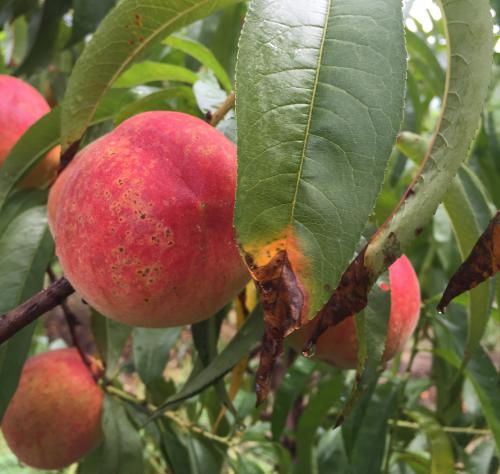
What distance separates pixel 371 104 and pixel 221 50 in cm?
70

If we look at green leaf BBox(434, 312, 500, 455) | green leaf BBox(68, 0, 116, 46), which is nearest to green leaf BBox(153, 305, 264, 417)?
green leaf BBox(434, 312, 500, 455)

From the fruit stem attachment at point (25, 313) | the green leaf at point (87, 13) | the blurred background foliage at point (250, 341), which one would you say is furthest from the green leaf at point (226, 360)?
the green leaf at point (87, 13)

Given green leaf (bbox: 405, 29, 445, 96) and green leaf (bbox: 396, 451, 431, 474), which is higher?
green leaf (bbox: 405, 29, 445, 96)

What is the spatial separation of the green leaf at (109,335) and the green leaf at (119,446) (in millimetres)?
79

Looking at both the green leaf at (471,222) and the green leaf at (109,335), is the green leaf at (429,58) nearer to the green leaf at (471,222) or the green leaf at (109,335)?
the green leaf at (471,222)

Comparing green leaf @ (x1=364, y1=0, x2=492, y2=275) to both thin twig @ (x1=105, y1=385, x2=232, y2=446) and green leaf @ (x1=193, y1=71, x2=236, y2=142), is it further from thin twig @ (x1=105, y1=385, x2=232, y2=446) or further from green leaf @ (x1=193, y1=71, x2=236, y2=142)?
thin twig @ (x1=105, y1=385, x2=232, y2=446)

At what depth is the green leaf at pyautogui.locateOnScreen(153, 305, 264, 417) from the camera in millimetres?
606

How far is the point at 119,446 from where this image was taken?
0.87 metres

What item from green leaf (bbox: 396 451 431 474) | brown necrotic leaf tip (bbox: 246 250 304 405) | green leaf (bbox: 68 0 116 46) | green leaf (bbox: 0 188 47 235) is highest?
green leaf (bbox: 68 0 116 46)

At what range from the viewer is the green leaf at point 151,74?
780mm

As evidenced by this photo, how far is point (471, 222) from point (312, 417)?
541 millimetres

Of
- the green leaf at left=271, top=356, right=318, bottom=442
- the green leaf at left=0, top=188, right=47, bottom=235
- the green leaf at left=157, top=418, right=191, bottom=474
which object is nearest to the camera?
the green leaf at left=0, top=188, right=47, bottom=235

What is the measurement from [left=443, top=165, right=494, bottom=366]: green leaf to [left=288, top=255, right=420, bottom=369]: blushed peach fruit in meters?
0.07

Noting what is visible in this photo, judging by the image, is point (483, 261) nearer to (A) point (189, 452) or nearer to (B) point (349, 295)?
(B) point (349, 295)
